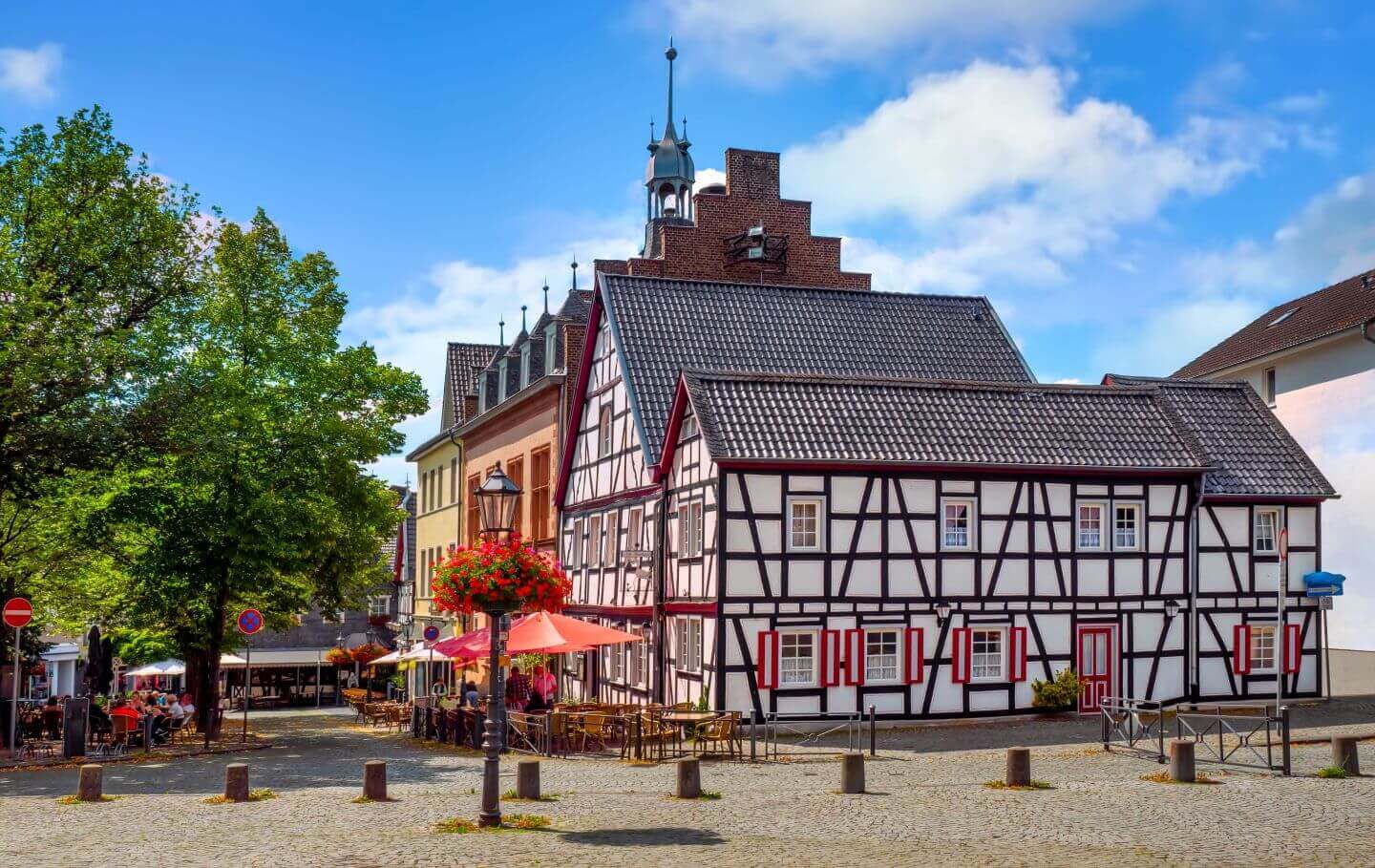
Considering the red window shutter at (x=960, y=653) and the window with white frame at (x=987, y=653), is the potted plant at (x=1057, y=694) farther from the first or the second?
the red window shutter at (x=960, y=653)

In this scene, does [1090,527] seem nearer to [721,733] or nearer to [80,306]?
[721,733]

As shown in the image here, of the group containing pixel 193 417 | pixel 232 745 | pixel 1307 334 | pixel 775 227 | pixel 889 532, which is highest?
pixel 775 227

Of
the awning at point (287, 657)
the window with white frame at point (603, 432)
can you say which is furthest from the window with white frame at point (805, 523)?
the awning at point (287, 657)

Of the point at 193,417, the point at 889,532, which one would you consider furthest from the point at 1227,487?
the point at 193,417

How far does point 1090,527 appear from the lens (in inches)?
1224

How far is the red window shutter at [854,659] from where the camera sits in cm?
2909

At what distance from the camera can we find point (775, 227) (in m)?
44.2

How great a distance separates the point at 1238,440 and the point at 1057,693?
25.0 ft

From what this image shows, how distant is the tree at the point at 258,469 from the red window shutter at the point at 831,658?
1119 centimetres

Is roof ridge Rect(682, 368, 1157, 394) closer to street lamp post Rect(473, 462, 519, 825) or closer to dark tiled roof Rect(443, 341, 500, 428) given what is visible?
street lamp post Rect(473, 462, 519, 825)

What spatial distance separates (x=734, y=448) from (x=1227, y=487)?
10752mm

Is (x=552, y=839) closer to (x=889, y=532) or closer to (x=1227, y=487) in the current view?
(x=889, y=532)

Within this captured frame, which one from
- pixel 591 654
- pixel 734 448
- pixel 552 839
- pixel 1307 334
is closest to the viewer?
pixel 552 839

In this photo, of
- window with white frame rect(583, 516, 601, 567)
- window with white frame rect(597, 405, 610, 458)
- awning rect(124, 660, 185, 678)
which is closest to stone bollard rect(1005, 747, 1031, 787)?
window with white frame rect(597, 405, 610, 458)
